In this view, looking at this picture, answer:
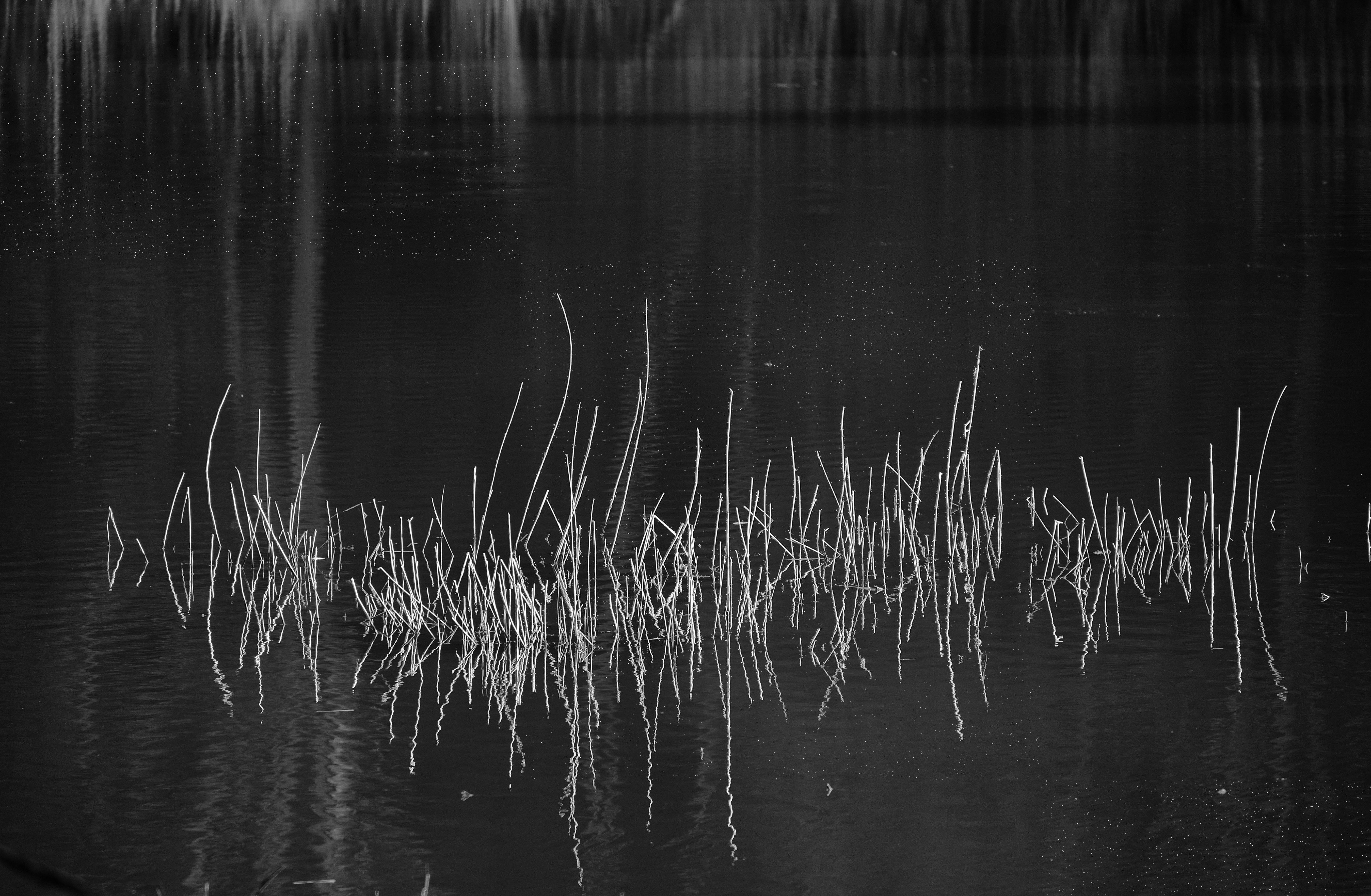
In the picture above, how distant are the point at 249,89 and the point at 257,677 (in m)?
31.7

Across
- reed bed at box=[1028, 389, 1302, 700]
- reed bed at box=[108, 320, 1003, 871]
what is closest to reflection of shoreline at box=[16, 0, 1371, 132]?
reed bed at box=[108, 320, 1003, 871]

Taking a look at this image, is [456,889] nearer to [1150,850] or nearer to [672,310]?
[1150,850]

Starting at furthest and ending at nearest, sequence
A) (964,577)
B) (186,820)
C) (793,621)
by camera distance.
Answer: (964,577)
(793,621)
(186,820)

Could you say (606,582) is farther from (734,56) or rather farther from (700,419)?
(734,56)

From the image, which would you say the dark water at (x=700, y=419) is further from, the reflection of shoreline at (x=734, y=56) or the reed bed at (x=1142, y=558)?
the reflection of shoreline at (x=734, y=56)

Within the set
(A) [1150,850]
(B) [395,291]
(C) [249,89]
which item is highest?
(C) [249,89]

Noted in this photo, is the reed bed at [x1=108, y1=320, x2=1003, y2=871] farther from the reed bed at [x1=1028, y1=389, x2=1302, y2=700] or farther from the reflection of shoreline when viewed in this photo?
the reflection of shoreline

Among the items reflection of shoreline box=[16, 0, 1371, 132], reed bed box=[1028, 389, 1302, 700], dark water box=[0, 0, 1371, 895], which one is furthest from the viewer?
reflection of shoreline box=[16, 0, 1371, 132]

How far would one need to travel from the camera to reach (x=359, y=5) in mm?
59781

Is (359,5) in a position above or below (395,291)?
above

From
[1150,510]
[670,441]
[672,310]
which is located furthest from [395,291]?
[1150,510]

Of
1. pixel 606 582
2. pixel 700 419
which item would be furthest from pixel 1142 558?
pixel 700 419

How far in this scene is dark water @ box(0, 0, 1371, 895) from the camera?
740 centimetres

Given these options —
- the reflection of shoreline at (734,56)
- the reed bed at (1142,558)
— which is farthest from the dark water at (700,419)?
the reflection of shoreline at (734,56)
